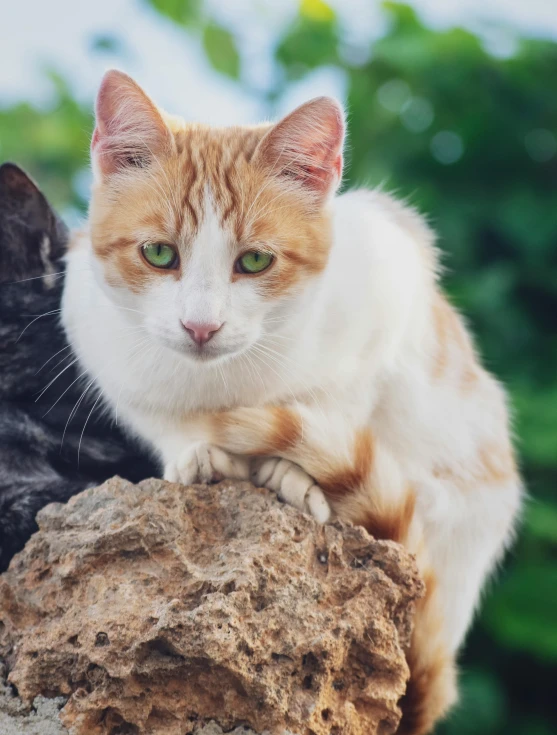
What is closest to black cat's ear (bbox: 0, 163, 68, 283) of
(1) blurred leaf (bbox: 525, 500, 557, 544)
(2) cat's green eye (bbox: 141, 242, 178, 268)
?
(2) cat's green eye (bbox: 141, 242, 178, 268)

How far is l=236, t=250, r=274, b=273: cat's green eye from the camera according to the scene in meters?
1.62

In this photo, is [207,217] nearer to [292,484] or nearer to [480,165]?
[292,484]

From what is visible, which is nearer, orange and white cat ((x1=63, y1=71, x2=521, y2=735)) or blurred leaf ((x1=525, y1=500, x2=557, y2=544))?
orange and white cat ((x1=63, y1=71, x2=521, y2=735))

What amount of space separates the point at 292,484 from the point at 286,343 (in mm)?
336

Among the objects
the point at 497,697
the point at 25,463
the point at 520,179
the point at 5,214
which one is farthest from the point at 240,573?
the point at 520,179

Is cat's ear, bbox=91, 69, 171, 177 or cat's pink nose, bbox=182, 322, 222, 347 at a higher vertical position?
cat's ear, bbox=91, 69, 171, 177

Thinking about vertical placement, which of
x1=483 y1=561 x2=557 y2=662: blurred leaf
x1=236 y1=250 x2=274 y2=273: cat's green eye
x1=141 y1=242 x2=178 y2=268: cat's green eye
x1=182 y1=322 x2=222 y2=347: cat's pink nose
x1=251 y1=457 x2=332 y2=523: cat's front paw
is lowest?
x1=483 y1=561 x2=557 y2=662: blurred leaf

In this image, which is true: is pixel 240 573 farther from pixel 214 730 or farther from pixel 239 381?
pixel 239 381

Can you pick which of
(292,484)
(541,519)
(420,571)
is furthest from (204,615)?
(541,519)

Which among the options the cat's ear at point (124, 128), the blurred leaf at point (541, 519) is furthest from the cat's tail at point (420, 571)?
the blurred leaf at point (541, 519)

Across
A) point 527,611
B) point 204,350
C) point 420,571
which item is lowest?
point 527,611

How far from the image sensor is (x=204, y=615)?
1.33 meters

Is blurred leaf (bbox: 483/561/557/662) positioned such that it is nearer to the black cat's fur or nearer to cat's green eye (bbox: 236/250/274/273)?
the black cat's fur

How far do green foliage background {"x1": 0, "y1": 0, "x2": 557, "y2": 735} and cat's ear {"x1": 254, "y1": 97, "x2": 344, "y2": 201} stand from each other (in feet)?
5.57
